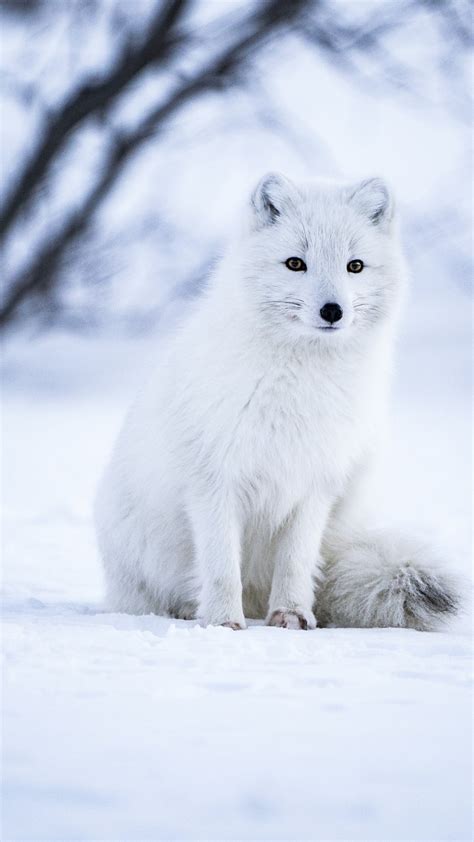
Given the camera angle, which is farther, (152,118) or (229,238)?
(152,118)

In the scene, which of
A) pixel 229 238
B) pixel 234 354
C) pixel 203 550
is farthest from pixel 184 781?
pixel 229 238

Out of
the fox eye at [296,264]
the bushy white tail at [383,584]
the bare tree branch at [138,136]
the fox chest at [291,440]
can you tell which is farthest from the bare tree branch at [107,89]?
the bushy white tail at [383,584]

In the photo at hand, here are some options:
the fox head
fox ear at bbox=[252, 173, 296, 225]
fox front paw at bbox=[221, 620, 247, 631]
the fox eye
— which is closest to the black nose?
the fox head

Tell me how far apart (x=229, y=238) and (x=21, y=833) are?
2.46 metres

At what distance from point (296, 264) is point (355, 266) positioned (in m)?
0.18

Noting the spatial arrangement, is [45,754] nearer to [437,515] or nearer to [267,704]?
[267,704]

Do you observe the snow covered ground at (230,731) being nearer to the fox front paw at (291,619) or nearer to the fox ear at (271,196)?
the fox front paw at (291,619)

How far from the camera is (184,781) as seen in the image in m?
1.75

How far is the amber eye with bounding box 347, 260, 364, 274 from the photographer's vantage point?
3.25 m

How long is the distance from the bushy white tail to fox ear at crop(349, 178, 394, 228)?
3.33 ft

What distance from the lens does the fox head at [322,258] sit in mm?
3162

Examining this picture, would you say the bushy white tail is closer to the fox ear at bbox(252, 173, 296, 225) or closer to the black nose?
the black nose

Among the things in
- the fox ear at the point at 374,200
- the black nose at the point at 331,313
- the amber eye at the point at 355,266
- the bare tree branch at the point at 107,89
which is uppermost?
the bare tree branch at the point at 107,89

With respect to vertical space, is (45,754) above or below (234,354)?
below
